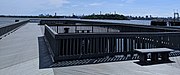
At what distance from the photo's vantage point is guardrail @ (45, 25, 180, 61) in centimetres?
611

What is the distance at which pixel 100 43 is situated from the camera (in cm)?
669

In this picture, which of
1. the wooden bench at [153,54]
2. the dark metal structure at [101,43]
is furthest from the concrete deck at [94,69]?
the dark metal structure at [101,43]

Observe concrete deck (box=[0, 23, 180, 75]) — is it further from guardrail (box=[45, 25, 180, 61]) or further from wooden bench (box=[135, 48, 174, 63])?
guardrail (box=[45, 25, 180, 61])

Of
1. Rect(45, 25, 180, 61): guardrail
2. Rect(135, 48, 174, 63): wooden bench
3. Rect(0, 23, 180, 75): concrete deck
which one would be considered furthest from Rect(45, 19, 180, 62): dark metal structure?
Rect(135, 48, 174, 63): wooden bench

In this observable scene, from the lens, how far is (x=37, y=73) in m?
4.75

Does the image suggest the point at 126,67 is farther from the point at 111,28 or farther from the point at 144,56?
the point at 111,28

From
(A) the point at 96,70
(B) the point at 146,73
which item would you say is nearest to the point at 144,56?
(B) the point at 146,73

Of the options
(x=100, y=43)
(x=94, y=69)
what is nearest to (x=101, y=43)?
(x=100, y=43)

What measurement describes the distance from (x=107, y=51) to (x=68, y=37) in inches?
59.2

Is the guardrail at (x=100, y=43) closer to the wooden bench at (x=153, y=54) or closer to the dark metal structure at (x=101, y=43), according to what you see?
the dark metal structure at (x=101, y=43)

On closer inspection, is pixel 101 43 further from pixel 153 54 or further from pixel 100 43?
pixel 153 54

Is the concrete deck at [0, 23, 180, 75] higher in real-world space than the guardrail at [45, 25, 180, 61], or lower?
lower

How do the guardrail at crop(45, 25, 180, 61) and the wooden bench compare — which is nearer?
the wooden bench

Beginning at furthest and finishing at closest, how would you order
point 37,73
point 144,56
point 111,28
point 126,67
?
point 111,28 → point 144,56 → point 126,67 → point 37,73
